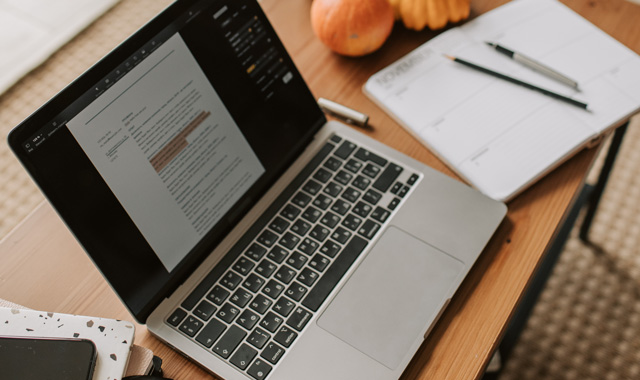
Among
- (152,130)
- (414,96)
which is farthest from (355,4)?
(152,130)

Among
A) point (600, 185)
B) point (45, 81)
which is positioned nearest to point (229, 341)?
point (600, 185)

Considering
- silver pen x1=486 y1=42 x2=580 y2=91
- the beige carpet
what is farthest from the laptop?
the beige carpet

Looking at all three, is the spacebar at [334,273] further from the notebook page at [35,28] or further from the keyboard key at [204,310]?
the notebook page at [35,28]

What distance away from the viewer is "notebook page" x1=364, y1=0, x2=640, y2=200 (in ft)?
2.20

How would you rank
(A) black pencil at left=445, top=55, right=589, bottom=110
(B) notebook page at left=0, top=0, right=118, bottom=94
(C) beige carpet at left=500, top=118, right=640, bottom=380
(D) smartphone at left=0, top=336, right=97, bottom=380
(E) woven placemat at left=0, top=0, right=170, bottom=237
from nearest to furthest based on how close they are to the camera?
1. (D) smartphone at left=0, top=336, right=97, bottom=380
2. (A) black pencil at left=445, top=55, right=589, bottom=110
3. (C) beige carpet at left=500, top=118, right=640, bottom=380
4. (E) woven placemat at left=0, top=0, right=170, bottom=237
5. (B) notebook page at left=0, top=0, right=118, bottom=94

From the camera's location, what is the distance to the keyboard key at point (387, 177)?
652 mm

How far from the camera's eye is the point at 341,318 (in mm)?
555

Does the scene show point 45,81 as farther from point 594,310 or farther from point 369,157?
point 594,310

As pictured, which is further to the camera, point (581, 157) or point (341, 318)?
point (581, 157)

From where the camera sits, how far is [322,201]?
0.65 metres

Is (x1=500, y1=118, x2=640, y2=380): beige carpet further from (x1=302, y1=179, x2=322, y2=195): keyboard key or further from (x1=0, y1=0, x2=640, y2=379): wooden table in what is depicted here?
(x1=302, y1=179, x2=322, y2=195): keyboard key

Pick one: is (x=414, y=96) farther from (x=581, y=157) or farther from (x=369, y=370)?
(x=369, y=370)

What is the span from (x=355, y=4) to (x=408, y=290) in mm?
373

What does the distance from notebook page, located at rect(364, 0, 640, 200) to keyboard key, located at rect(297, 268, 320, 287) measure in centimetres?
22
